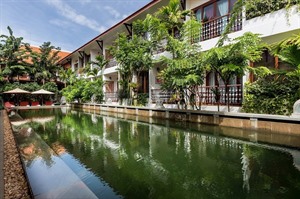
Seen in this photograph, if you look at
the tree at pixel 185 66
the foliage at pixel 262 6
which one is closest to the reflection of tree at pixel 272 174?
the tree at pixel 185 66

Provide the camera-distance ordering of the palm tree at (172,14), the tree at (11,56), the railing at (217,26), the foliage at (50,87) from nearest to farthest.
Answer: the railing at (217,26), the palm tree at (172,14), the tree at (11,56), the foliage at (50,87)

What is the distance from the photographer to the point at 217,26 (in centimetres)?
1298

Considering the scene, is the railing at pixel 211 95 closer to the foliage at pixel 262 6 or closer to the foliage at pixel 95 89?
the foliage at pixel 262 6

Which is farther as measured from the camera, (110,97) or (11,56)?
(11,56)

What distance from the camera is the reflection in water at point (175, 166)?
365 cm

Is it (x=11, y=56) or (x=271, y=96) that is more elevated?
(x=11, y=56)

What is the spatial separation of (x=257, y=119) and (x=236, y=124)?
1046 mm

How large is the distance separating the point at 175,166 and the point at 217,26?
423 inches

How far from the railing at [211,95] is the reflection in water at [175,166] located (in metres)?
4.66

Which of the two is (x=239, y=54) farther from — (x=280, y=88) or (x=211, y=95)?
(x=211, y=95)

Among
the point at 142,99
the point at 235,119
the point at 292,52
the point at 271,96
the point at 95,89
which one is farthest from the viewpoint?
the point at 95,89

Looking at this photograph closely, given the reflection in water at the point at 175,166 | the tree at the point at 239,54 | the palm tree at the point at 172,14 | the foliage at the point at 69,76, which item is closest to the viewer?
the reflection in water at the point at 175,166

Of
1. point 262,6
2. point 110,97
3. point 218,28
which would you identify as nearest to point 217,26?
point 218,28

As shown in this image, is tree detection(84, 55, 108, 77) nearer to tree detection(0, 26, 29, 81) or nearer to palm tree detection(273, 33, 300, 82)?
tree detection(0, 26, 29, 81)
